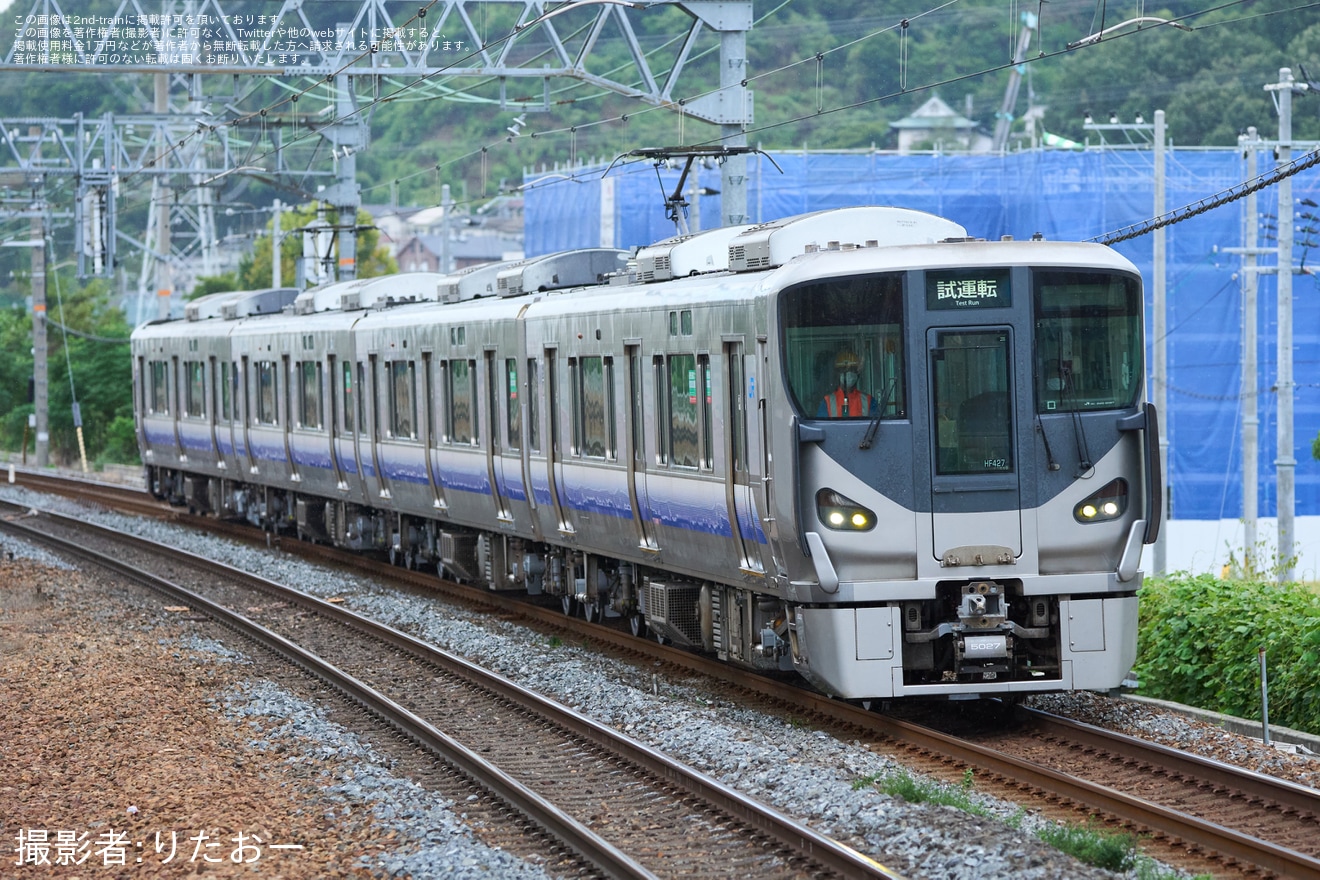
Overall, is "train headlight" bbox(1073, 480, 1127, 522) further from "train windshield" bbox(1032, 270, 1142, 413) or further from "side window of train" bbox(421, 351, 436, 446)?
"side window of train" bbox(421, 351, 436, 446)

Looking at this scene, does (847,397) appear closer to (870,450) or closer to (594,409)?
(870,450)

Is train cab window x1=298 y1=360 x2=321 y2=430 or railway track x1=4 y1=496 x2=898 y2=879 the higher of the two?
train cab window x1=298 y1=360 x2=321 y2=430

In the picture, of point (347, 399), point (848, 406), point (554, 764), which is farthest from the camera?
point (347, 399)

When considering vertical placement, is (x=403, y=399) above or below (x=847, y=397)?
below

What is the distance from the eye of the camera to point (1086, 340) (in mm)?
11094

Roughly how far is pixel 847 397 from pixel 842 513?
26.1 inches

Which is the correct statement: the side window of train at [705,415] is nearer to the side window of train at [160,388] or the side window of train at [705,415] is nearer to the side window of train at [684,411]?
the side window of train at [684,411]

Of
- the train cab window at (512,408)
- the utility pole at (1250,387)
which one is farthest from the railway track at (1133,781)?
the utility pole at (1250,387)

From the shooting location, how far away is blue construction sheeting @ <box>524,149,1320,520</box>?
3900 cm

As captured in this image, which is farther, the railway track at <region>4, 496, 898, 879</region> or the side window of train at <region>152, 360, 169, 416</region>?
the side window of train at <region>152, 360, 169, 416</region>

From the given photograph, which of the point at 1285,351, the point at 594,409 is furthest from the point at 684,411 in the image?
the point at 1285,351

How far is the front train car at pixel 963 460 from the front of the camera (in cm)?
1085

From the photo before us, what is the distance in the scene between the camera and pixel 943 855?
7984 millimetres

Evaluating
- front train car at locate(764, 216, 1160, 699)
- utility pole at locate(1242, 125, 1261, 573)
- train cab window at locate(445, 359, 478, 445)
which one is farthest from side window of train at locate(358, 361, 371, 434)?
front train car at locate(764, 216, 1160, 699)
